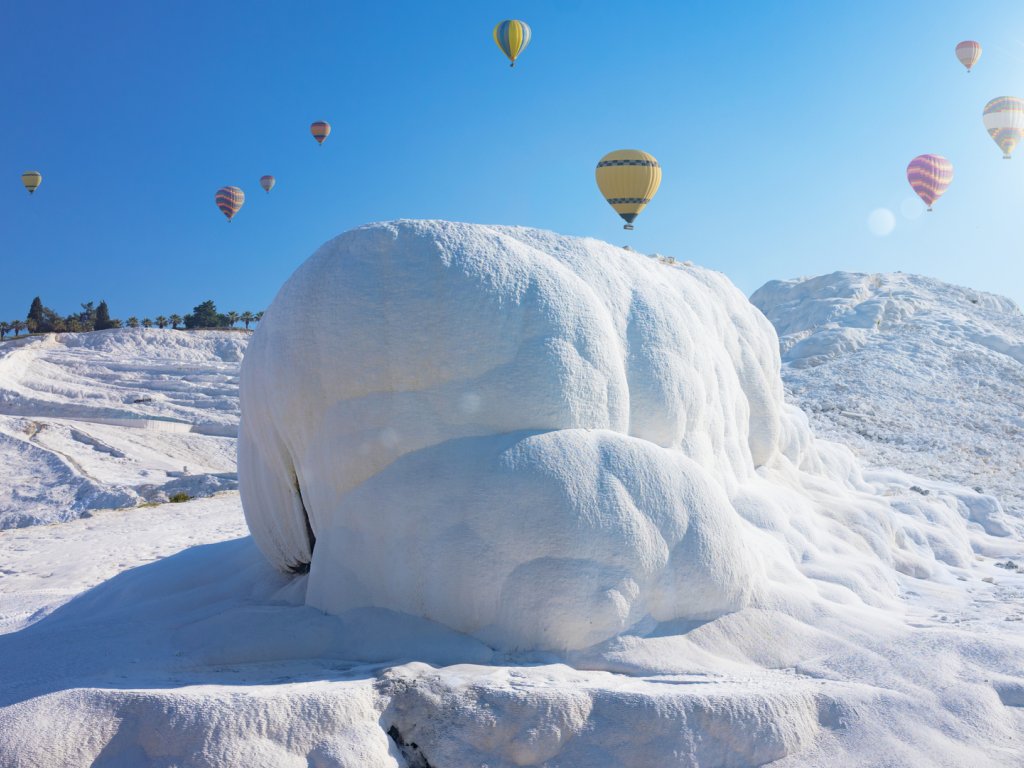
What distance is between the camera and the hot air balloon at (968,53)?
90.6 feet

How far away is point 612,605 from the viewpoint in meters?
4.04

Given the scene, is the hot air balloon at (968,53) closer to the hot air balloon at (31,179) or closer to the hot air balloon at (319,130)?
the hot air balloon at (319,130)

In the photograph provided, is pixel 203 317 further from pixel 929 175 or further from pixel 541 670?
pixel 541 670

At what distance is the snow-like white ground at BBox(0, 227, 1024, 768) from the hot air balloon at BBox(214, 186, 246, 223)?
27.6 m

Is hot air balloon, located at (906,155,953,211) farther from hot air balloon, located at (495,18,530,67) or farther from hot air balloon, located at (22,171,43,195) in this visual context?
hot air balloon, located at (22,171,43,195)

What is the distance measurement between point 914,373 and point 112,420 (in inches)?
808

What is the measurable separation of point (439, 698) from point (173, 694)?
1024 mm

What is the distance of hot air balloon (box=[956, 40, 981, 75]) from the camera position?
1087 inches

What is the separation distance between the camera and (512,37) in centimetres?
2102

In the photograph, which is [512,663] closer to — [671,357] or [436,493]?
[436,493]

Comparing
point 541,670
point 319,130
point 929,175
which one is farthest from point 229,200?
point 541,670

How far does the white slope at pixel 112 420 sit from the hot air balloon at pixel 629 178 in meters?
8.49

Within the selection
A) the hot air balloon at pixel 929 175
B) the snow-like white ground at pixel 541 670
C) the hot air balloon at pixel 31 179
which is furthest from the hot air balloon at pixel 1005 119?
the hot air balloon at pixel 31 179

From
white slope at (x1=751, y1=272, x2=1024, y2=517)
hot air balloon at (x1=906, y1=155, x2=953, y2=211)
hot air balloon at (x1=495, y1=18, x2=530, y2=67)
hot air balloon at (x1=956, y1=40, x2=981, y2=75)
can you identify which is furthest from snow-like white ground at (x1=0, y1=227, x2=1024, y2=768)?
hot air balloon at (x1=956, y1=40, x2=981, y2=75)
